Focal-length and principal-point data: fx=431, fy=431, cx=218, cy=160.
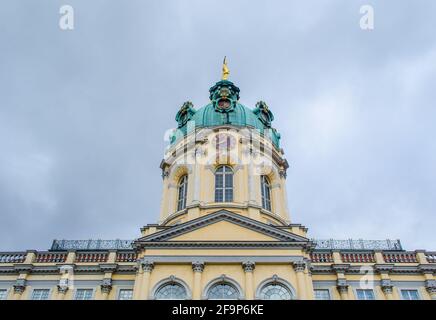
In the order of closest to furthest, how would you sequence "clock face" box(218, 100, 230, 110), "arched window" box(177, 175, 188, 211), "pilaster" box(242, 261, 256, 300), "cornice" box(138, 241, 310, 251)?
"pilaster" box(242, 261, 256, 300)
"cornice" box(138, 241, 310, 251)
"arched window" box(177, 175, 188, 211)
"clock face" box(218, 100, 230, 110)

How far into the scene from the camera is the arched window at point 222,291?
28203 mm

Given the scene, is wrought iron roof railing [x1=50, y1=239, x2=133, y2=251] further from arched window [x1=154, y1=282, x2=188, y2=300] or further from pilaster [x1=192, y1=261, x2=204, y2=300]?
pilaster [x1=192, y1=261, x2=204, y2=300]

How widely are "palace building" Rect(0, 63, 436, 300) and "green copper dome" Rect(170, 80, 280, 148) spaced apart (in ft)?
4.35

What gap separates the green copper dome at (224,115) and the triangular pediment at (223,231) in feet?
39.0

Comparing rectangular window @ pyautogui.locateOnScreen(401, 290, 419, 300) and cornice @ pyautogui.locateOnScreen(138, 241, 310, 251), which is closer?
cornice @ pyautogui.locateOnScreen(138, 241, 310, 251)

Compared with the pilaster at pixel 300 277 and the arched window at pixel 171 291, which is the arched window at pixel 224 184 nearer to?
the pilaster at pixel 300 277

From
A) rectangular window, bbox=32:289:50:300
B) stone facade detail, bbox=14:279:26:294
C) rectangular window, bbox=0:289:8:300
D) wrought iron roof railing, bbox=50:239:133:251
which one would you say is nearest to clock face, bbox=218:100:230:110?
wrought iron roof railing, bbox=50:239:133:251

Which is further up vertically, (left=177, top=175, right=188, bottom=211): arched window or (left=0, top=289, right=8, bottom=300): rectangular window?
(left=177, top=175, right=188, bottom=211): arched window

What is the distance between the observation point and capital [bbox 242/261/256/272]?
28750 mm

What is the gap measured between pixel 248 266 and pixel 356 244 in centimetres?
1406

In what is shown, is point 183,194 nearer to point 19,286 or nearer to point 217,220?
point 217,220

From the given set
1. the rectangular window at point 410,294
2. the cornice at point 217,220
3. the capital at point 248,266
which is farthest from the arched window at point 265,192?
the rectangular window at point 410,294
